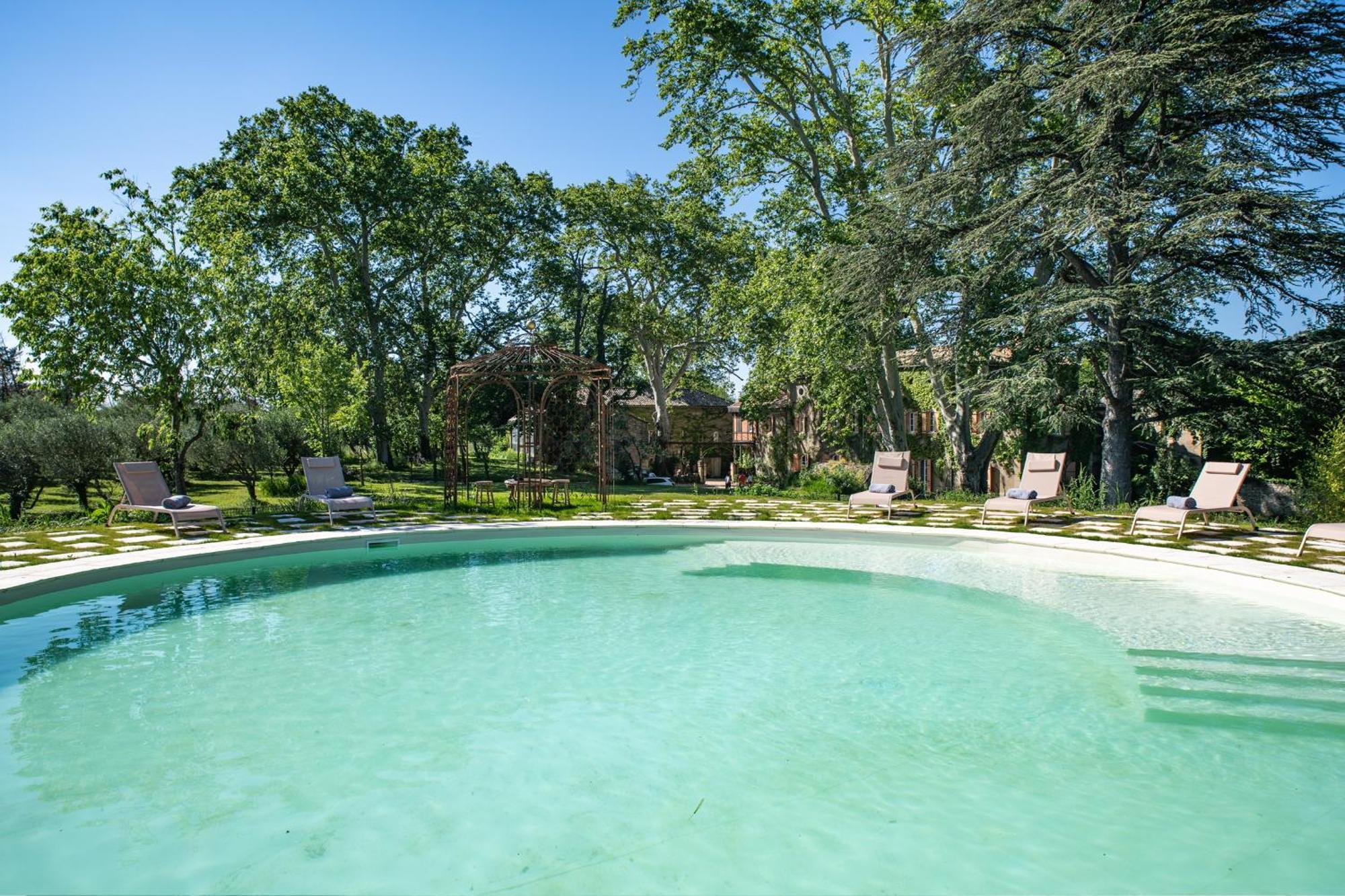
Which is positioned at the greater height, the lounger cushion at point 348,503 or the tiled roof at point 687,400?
the tiled roof at point 687,400

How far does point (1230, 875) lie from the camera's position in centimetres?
299

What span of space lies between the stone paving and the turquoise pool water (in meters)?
2.14

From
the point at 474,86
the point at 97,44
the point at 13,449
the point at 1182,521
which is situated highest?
the point at 474,86

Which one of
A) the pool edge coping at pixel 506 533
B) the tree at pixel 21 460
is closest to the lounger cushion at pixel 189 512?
the pool edge coping at pixel 506 533

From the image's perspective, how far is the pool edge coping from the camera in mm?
7379

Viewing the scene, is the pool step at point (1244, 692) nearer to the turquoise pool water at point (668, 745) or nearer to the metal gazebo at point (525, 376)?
the turquoise pool water at point (668, 745)

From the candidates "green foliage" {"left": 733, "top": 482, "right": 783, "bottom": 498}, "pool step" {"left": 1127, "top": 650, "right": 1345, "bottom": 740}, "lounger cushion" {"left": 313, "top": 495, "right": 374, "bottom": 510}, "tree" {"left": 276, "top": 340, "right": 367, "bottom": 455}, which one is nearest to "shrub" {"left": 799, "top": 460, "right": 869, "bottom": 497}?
"green foliage" {"left": 733, "top": 482, "right": 783, "bottom": 498}

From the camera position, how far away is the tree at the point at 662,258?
92.8 feet

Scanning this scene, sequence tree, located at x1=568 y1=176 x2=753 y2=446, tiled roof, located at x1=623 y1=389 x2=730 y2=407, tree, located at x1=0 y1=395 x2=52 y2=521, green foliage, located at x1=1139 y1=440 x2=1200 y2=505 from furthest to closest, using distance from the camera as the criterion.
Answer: tiled roof, located at x1=623 y1=389 x2=730 y2=407, tree, located at x1=568 y1=176 x2=753 y2=446, green foliage, located at x1=1139 y1=440 x2=1200 y2=505, tree, located at x1=0 y1=395 x2=52 y2=521

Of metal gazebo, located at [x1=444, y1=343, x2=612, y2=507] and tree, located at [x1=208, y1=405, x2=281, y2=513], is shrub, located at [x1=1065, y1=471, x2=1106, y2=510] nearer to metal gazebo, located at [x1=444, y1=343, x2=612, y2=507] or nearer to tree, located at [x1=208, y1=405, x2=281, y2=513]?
metal gazebo, located at [x1=444, y1=343, x2=612, y2=507]

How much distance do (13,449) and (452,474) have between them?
7.82 m

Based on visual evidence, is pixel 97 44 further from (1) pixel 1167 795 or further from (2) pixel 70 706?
(1) pixel 1167 795

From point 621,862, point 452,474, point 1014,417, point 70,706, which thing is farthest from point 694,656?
point 1014,417

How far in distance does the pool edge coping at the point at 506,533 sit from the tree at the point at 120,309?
5.41 meters
